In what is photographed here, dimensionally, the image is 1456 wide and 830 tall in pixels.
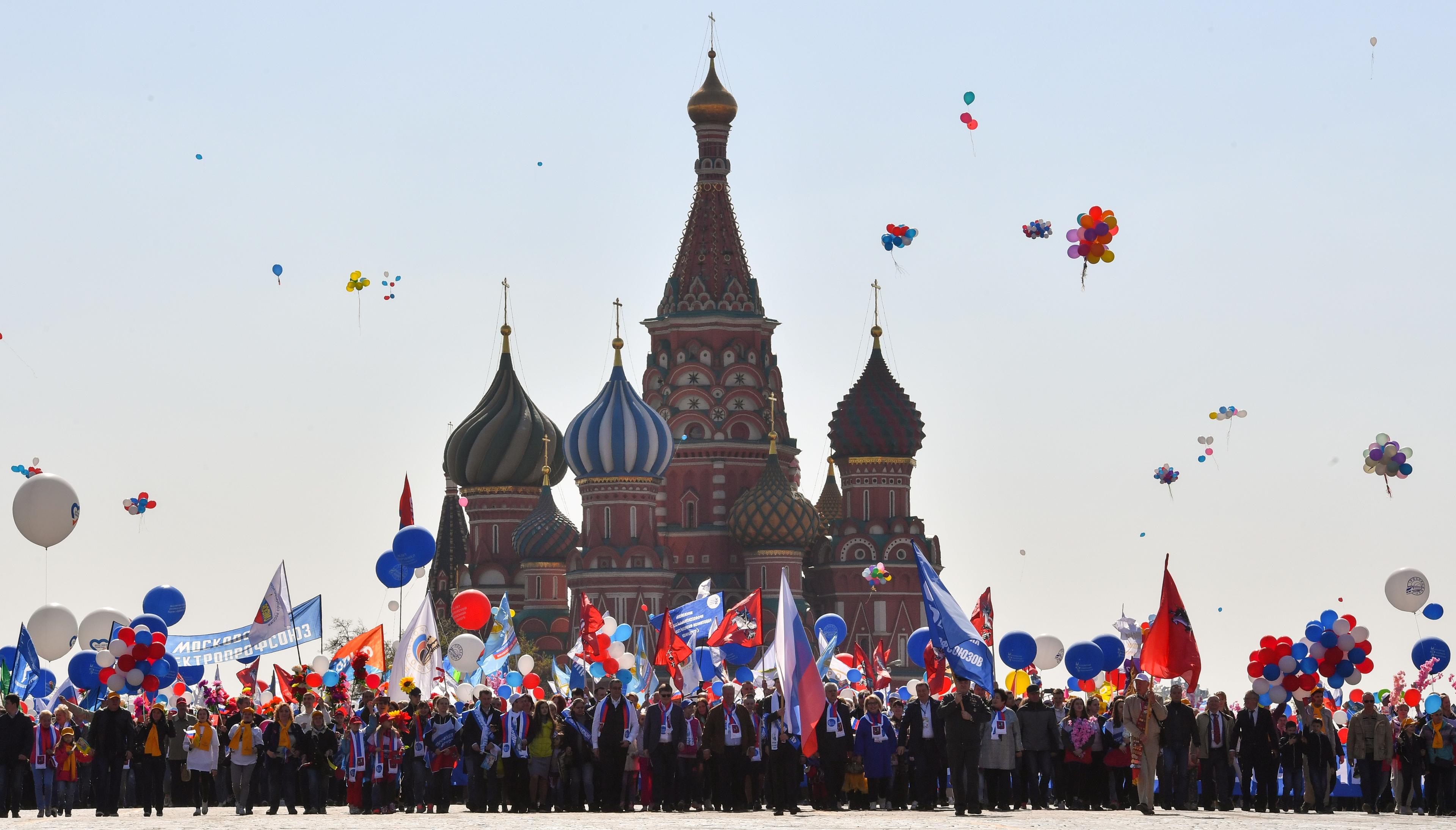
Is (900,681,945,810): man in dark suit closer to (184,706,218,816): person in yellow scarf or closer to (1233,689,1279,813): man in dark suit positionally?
(1233,689,1279,813): man in dark suit

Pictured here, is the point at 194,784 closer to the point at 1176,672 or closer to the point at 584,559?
the point at 1176,672

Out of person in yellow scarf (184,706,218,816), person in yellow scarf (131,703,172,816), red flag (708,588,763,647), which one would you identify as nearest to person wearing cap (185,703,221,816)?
person in yellow scarf (184,706,218,816)

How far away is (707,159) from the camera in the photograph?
7338 centimetres

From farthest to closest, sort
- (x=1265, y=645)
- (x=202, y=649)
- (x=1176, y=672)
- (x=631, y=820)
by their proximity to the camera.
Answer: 1. (x=202, y=649)
2. (x=1265, y=645)
3. (x=1176, y=672)
4. (x=631, y=820)

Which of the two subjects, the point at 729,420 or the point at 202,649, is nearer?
the point at 202,649

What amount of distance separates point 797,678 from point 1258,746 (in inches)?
179

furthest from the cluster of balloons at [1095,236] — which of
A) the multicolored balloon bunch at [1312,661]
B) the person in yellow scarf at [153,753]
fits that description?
the person in yellow scarf at [153,753]

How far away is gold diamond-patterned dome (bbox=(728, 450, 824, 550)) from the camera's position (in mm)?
69500

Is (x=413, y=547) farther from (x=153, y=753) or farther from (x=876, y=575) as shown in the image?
(x=876, y=575)

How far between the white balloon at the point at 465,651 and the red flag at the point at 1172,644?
1416 cm

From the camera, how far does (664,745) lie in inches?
894

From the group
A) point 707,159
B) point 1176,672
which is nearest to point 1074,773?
point 1176,672

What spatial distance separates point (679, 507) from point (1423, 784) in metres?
46.4

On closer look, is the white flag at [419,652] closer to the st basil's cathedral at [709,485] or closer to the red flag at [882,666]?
the red flag at [882,666]
